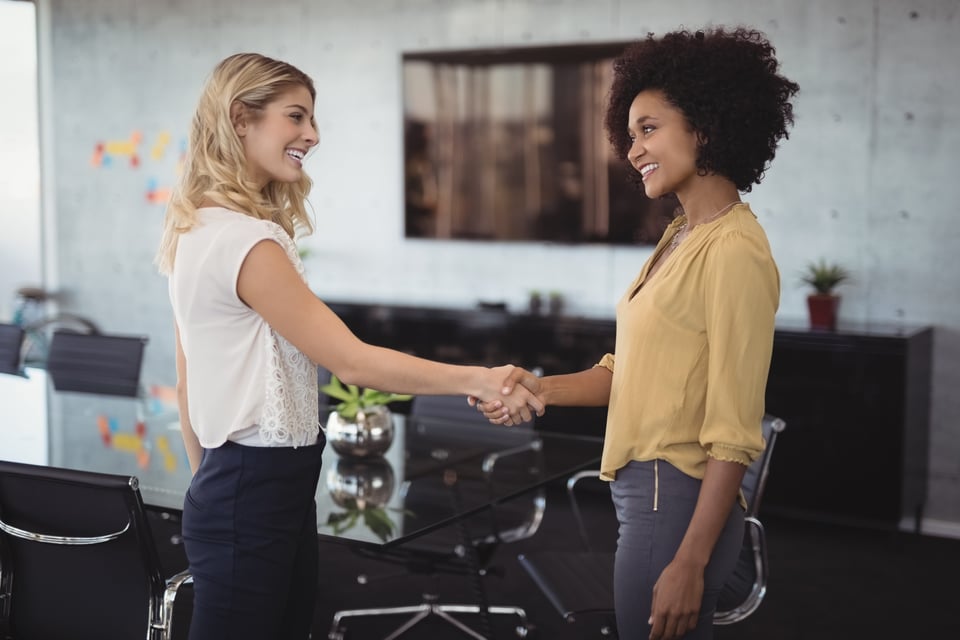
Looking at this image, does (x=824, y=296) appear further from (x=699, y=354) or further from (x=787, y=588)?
(x=699, y=354)

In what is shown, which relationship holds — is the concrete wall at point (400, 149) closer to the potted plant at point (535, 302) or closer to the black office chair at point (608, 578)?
the potted plant at point (535, 302)

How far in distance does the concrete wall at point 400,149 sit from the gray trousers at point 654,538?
11.0 ft

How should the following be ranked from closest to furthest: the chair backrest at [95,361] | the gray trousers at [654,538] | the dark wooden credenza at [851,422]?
1. the gray trousers at [654,538]
2. the chair backrest at [95,361]
3. the dark wooden credenza at [851,422]

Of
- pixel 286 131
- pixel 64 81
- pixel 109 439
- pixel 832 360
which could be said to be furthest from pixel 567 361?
pixel 64 81

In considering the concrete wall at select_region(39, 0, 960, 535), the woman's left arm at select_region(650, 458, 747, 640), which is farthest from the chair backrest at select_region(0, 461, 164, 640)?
the concrete wall at select_region(39, 0, 960, 535)

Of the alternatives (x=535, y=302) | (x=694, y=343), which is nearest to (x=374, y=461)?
(x=694, y=343)

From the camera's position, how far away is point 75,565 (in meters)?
2.46

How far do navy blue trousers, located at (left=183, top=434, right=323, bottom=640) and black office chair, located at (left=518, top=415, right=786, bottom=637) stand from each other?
3.19 ft

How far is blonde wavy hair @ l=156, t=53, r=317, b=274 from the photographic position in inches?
79.0

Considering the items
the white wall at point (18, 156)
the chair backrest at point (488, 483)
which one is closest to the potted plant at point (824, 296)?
the chair backrest at point (488, 483)

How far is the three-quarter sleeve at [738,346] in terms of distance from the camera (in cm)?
173

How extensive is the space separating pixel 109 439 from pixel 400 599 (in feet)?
4.33

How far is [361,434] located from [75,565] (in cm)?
97

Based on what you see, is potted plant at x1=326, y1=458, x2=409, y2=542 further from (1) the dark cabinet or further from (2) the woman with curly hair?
(1) the dark cabinet
